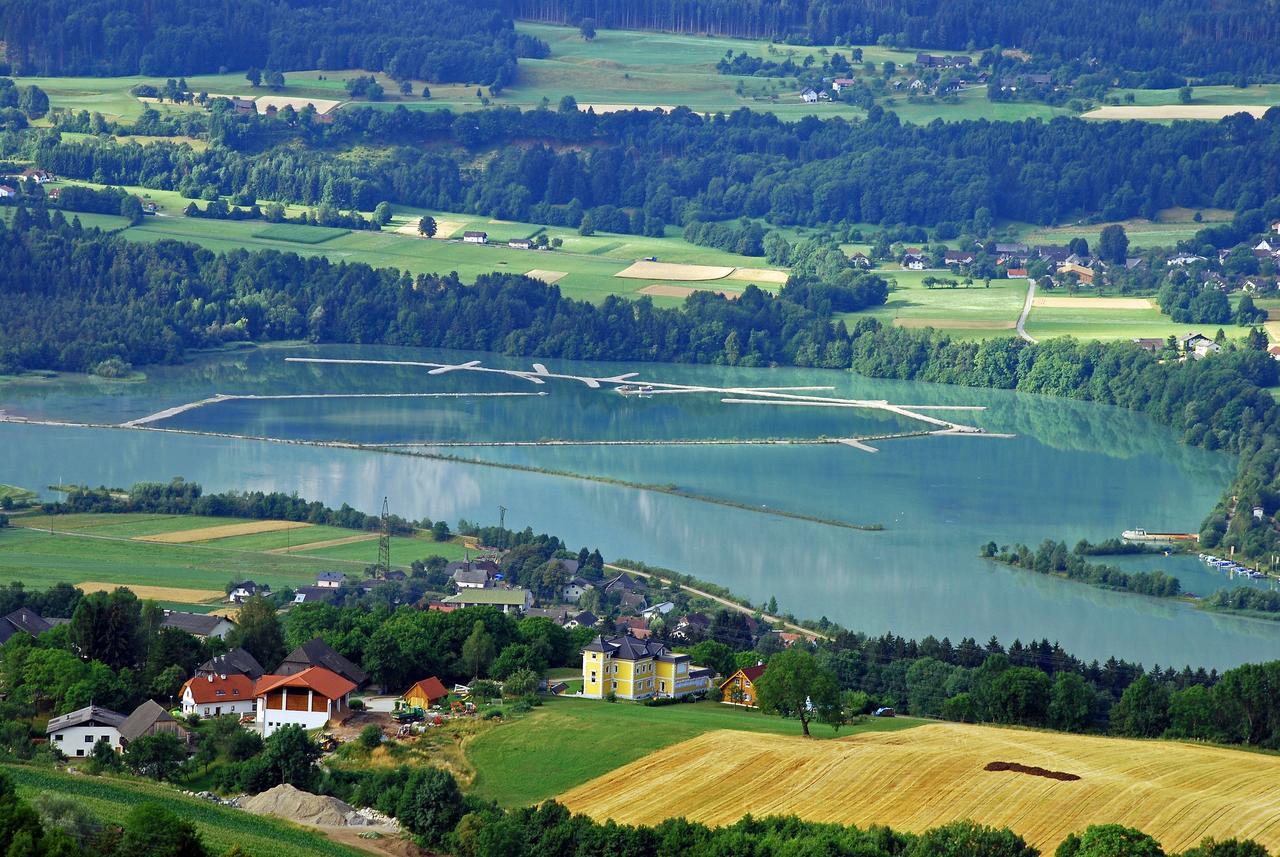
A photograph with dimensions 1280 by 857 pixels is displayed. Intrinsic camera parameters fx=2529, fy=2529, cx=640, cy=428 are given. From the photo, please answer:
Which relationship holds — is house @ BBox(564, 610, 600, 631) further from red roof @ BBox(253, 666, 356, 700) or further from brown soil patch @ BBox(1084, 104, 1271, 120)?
brown soil patch @ BBox(1084, 104, 1271, 120)

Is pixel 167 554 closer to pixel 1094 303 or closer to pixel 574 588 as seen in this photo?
pixel 574 588

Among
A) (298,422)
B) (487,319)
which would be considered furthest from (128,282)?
(298,422)

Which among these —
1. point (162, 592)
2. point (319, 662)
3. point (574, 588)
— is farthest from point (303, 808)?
point (574, 588)

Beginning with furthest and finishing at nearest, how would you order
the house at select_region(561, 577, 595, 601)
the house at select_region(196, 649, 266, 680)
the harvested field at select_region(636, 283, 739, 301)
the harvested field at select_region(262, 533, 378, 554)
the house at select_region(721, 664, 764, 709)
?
the harvested field at select_region(636, 283, 739, 301)
the harvested field at select_region(262, 533, 378, 554)
the house at select_region(561, 577, 595, 601)
the house at select_region(721, 664, 764, 709)
the house at select_region(196, 649, 266, 680)

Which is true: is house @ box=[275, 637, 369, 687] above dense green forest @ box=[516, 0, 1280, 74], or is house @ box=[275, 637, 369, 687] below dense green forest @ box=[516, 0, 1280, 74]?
below

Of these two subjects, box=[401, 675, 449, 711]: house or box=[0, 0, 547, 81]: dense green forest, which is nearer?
box=[401, 675, 449, 711]: house

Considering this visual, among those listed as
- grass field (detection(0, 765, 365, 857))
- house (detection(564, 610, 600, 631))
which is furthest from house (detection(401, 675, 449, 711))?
house (detection(564, 610, 600, 631))

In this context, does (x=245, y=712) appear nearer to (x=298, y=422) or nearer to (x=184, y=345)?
(x=298, y=422)
